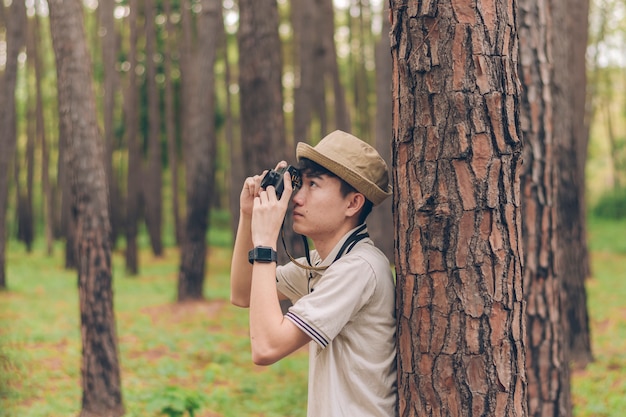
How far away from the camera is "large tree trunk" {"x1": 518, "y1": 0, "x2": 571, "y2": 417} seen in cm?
455

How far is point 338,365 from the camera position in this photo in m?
2.64

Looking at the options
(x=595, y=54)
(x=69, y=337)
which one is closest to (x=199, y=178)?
(x=69, y=337)

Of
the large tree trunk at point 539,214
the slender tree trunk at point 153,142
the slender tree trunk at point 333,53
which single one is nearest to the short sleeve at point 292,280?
the large tree trunk at point 539,214

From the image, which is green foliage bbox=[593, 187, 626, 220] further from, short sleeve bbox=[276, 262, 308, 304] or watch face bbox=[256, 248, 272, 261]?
watch face bbox=[256, 248, 272, 261]

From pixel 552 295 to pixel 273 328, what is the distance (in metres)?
2.76

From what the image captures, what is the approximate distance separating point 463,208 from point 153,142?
18.2 metres

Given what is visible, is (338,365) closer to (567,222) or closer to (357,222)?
A: (357,222)

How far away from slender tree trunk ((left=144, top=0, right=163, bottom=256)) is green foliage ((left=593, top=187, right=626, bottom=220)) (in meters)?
20.9

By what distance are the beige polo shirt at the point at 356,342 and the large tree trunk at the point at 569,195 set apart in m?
4.03

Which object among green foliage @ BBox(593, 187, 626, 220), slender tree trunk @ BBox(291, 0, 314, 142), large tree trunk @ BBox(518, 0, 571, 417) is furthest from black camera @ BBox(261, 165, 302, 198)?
green foliage @ BBox(593, 187, 626, 220)

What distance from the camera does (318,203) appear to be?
277cm

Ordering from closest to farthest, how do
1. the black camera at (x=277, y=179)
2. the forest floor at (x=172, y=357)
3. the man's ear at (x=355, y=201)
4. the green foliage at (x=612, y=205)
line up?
the black camera at (x=277, y=179), the man's ear at (x=355, y=201), the forest floor at (x=172, y=357), the green foliage at (x=612, y=205)

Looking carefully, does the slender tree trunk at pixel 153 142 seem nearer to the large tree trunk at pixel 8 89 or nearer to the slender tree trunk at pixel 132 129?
the slender tree trunk at pixel 132 129

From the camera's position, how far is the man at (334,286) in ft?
8.11
